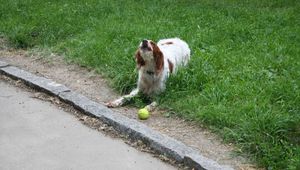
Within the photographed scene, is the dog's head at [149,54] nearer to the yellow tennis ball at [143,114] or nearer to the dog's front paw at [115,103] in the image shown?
the dog's front paw at [115,103]

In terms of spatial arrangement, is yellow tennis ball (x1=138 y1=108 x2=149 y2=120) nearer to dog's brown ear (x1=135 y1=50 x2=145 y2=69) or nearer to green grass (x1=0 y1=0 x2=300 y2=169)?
green grass (x1=0 y1=0 x2=300 y2=169)

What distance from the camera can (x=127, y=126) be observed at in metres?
5.53

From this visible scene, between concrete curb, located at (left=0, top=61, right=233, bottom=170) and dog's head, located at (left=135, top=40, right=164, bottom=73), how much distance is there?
Answer: 2.35 ft

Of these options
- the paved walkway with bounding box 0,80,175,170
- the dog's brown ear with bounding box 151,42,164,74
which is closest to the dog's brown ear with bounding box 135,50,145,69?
the dog's brown ear with bounding box 151,42,164,74

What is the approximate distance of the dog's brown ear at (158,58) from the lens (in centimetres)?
615

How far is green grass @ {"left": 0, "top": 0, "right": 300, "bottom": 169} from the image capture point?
17.1ft

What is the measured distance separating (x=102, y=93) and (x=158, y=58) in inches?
36.6

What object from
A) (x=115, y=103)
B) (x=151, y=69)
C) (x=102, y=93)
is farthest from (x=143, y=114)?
(x=102, y=93)

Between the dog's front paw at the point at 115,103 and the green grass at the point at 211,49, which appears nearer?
the green grass at the point at 211,49

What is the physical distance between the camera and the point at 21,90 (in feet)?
22.7

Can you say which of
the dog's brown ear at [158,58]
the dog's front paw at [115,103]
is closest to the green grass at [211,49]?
the dog's brown ear at [158,58]

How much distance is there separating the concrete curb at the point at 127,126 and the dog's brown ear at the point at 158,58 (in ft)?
2.57

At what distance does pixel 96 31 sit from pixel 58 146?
3.84 meters

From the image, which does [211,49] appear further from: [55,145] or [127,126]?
[55,145]
